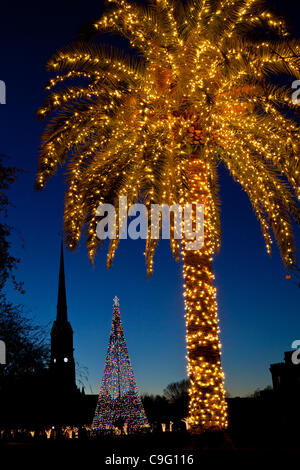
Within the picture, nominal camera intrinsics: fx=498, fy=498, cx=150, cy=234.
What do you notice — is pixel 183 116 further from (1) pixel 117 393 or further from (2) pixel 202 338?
(1) pixel 117 393

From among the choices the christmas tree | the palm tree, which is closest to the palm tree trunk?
the palm tree

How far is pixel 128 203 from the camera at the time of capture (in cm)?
1307

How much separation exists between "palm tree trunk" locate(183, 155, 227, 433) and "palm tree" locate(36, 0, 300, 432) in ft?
0.08

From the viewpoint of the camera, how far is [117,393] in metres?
27.4

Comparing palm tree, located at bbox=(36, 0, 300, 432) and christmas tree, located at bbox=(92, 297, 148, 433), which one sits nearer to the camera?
palm tree, located at bbox=(36, 0, 300, 432)

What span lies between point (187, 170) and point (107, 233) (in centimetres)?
245

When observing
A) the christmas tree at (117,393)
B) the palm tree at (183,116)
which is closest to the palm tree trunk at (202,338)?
the palm tree at (183,116)

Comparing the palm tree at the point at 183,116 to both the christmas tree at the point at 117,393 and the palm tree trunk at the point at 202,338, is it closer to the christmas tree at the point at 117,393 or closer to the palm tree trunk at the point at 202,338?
the palm tree trunk at the point at 202,338

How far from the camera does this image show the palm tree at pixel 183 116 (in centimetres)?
1088

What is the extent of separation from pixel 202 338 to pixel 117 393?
58.3ft

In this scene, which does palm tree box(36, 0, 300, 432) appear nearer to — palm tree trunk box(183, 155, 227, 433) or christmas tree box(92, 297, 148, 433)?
palm tree trunk box(183, 155, 227, 433)

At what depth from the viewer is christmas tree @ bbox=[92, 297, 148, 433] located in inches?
1072
